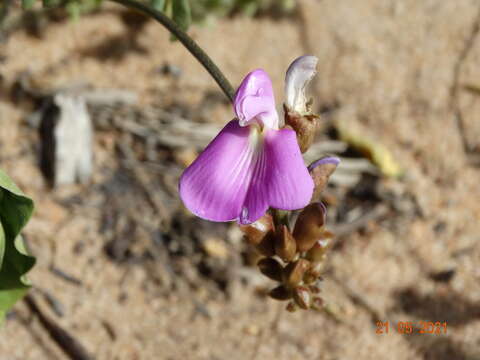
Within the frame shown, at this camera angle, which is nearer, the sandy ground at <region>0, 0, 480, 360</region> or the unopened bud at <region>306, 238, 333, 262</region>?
the unopened bud at <region>306, 238, 333, 262</region>

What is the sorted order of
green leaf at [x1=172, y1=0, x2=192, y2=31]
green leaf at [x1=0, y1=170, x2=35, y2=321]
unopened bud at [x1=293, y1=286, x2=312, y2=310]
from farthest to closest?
green leaf at [x1=172, y1=0, x2=192, y2=31], green leaf at [x1=0, y1=170, x2=35, y2=321], unopened bud at [x1=293, y1=286, x2=312, y2=310]

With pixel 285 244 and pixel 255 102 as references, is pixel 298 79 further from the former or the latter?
pixel 285 244

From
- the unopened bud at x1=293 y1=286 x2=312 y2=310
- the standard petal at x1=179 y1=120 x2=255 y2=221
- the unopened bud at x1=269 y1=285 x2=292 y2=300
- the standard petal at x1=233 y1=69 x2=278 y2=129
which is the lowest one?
the unopened bud at x1=269 y1=285 x2=292 y2=300

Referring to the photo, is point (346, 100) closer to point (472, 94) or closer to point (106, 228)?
point (472, 94)

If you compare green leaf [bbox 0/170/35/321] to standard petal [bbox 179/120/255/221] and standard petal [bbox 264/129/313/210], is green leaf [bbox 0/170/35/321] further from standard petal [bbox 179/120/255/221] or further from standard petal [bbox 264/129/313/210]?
standard petal [bbox 264/129/313/210]

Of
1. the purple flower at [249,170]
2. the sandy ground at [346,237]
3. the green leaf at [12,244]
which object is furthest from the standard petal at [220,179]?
the sandy ground at [346,237]

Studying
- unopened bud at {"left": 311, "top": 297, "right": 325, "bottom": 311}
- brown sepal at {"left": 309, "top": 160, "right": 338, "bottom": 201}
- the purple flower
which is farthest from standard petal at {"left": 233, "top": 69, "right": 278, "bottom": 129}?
unopened bud at {"left": 311, "top": 297, "right": 325, "bottom": 311}

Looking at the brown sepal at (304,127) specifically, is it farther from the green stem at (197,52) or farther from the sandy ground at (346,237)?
the sandy ground at (346,237)

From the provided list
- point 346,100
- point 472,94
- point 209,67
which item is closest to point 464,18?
point 472,94
